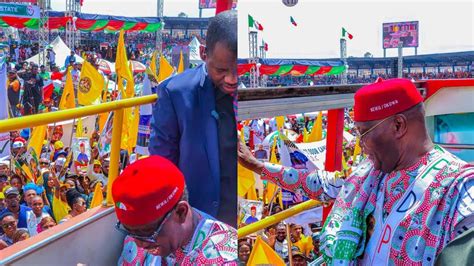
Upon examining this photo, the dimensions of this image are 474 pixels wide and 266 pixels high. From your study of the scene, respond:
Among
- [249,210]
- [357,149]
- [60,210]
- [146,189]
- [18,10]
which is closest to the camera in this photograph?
[18,10]

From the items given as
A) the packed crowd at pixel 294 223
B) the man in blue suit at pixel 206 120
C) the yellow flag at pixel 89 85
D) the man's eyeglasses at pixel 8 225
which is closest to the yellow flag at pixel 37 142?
the man's eyeglasses at pixel 8 225

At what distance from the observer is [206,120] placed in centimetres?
93

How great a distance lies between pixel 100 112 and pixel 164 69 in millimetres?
133

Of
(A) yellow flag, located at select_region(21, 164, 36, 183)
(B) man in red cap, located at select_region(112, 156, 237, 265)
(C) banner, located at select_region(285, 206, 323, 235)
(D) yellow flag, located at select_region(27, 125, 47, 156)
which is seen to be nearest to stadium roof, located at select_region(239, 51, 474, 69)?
(B) man in red cap, located at select_region(112, 156, 237, 265)

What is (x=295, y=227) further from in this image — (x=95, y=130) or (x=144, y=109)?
(x=144, y=109)

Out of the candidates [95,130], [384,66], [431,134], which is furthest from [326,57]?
[95,130]

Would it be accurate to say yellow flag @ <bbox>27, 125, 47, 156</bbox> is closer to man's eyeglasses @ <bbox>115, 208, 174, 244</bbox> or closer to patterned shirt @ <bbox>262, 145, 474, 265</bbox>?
man's eyeglasses @ <bbox>115, 208, 174, 244</bbox>

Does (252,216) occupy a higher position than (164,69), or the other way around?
(164,69)

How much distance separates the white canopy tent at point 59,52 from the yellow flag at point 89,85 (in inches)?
1.9

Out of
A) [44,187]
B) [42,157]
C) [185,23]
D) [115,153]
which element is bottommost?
[44,187]

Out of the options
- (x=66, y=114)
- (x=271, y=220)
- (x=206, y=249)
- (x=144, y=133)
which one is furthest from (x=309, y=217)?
(x=66, y=114)

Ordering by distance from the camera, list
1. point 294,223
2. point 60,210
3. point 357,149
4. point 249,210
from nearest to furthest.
A: 1. point 60,210
2. point 357,149
3. point 294,223
4. point 249,210

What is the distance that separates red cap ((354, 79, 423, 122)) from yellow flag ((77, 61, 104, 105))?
0.51 m

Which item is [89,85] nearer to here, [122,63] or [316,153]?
[122,63]
